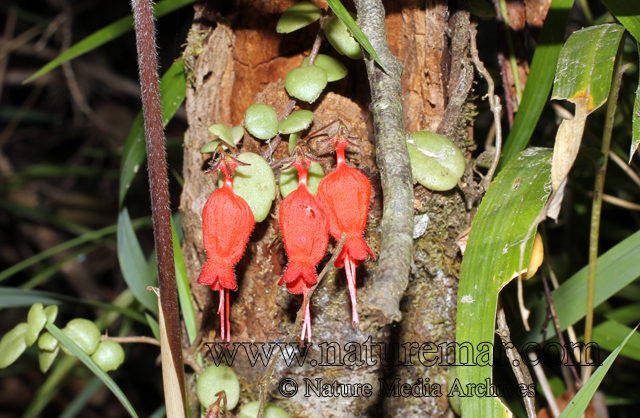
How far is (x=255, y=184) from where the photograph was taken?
866mm

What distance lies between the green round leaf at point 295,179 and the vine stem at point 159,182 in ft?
0.70

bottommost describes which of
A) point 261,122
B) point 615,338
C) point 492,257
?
point 615,338

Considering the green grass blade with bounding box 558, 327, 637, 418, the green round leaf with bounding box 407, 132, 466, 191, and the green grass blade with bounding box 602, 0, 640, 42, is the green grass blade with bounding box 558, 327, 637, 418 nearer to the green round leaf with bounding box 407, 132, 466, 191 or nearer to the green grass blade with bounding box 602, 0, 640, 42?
the green round leaf with bounding box 407, 132, 466, 191

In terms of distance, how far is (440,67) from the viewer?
1.01 m

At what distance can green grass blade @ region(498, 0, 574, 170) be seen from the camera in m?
0.98

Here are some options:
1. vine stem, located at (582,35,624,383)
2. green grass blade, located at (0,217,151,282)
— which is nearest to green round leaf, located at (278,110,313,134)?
vine stem, located at (582,35,624,383)

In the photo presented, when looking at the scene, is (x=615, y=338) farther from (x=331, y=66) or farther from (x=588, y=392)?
(x=331, y=66)

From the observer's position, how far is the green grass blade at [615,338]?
1.20 metres

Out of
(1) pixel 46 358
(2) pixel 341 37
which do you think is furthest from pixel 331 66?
(1) pixel 46 358

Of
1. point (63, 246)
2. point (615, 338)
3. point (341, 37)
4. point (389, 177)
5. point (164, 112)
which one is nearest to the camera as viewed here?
point (389, 177)

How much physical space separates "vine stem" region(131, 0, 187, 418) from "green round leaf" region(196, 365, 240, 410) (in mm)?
80

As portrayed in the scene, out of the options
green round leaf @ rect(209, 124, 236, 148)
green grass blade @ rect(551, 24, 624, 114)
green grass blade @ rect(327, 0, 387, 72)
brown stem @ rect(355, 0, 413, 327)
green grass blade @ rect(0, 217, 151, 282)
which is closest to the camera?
brown stem @ rect(355, 0, 413, 327)

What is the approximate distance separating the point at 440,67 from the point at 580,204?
101cm

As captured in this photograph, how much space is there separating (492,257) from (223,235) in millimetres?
452
